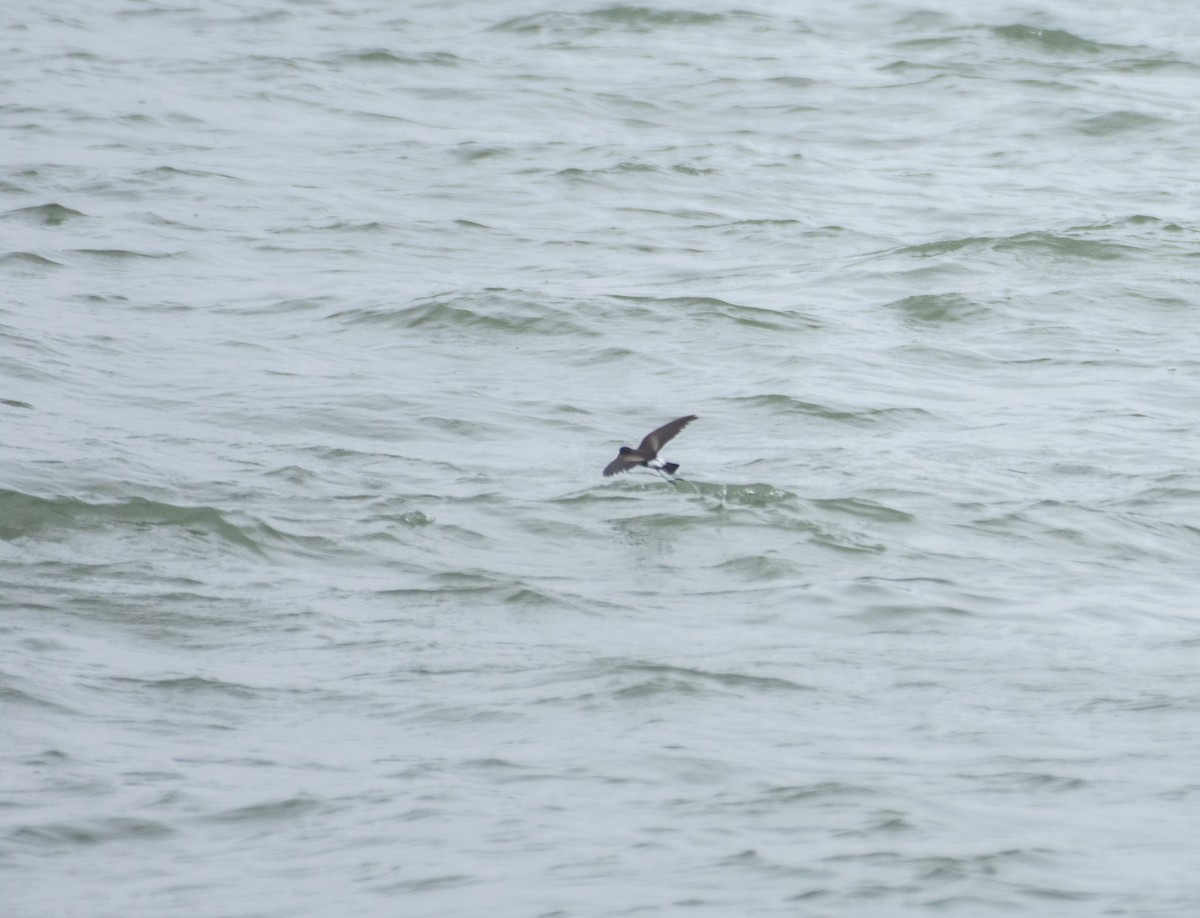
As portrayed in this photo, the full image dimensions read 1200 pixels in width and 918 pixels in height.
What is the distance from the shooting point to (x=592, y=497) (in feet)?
31.2

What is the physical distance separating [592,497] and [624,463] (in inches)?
28.1

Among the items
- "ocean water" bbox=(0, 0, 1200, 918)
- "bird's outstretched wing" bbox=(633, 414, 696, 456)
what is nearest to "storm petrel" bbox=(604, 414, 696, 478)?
"bird's outstretched wing" bbox=(633, 414, 696, 456)

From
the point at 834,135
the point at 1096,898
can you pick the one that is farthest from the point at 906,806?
the point at 834,135

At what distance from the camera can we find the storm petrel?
8812 mm

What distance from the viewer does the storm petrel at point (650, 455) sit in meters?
8.81

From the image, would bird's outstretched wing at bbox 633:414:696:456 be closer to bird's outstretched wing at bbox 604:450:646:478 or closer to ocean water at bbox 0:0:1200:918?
bird's outstretched wing at bbox 604:450:646:478

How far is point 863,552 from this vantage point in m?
8.80

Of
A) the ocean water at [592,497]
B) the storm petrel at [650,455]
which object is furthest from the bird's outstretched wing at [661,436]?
the ocean water at [592,497]

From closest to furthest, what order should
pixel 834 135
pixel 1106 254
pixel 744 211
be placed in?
pixel 1106 254
pixel 744 211
pixel 834 135

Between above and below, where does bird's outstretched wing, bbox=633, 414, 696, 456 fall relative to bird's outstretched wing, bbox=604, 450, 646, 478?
above

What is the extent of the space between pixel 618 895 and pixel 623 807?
0.58 meters

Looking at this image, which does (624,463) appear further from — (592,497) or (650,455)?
(592,497)

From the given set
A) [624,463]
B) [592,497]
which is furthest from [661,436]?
[592,497]

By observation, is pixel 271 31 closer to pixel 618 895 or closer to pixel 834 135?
pixel 834 135
